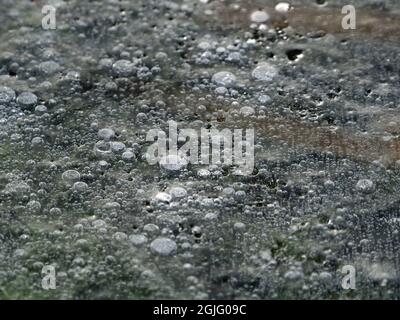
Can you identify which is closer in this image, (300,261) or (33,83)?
(300,261)

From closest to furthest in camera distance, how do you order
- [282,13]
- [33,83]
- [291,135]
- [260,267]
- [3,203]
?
[260,267] < [3,203] < [291,135] < [33,83] < [282,13]

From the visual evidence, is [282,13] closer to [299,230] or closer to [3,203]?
[299,230]

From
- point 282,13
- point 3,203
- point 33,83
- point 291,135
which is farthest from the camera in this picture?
point 282,13

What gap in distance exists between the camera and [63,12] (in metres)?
1.67

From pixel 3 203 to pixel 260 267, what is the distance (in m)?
0.49

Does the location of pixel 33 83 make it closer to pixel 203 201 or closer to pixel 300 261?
pixel 203 201

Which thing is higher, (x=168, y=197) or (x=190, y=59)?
(x=190, y=59)

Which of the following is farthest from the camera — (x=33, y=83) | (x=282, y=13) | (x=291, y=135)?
(x=282, y=13)

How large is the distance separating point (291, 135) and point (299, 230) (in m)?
0.23

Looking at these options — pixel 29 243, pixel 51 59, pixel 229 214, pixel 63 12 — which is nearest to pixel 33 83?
pixel 51 59

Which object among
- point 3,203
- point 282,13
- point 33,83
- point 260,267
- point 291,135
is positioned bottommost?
point 260,267

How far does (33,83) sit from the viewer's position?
150cm

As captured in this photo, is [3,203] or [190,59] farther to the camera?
[190,59]

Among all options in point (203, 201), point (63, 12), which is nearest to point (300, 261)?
point (203, 201)
